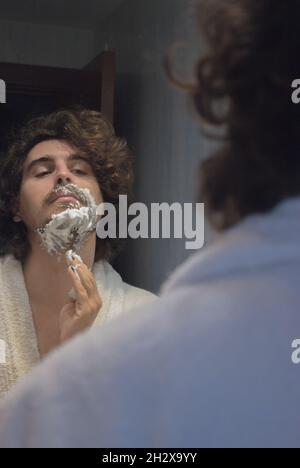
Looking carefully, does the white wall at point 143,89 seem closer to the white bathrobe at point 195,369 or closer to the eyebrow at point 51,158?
the eyebrow at point 51,158

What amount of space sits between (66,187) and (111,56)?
196mm

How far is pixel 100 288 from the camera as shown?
3.02ft

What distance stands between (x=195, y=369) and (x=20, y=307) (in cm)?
62

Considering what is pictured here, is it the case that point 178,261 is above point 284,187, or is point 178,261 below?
above

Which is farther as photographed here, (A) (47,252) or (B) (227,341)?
(A) (47,252)

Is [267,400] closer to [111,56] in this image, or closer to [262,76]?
[262,76]

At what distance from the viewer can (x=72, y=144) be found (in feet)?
2.99

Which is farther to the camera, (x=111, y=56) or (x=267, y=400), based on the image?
(x=111, y=56)

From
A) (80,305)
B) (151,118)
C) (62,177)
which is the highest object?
(151,118)

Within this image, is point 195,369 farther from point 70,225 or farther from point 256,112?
point 70,225

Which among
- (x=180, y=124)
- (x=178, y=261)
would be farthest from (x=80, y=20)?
(x=178, y=261)

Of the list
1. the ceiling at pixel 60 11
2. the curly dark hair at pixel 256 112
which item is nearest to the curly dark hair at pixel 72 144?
the ceiling at pixel 60 11

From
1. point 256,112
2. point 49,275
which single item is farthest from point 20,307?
point 256,112
